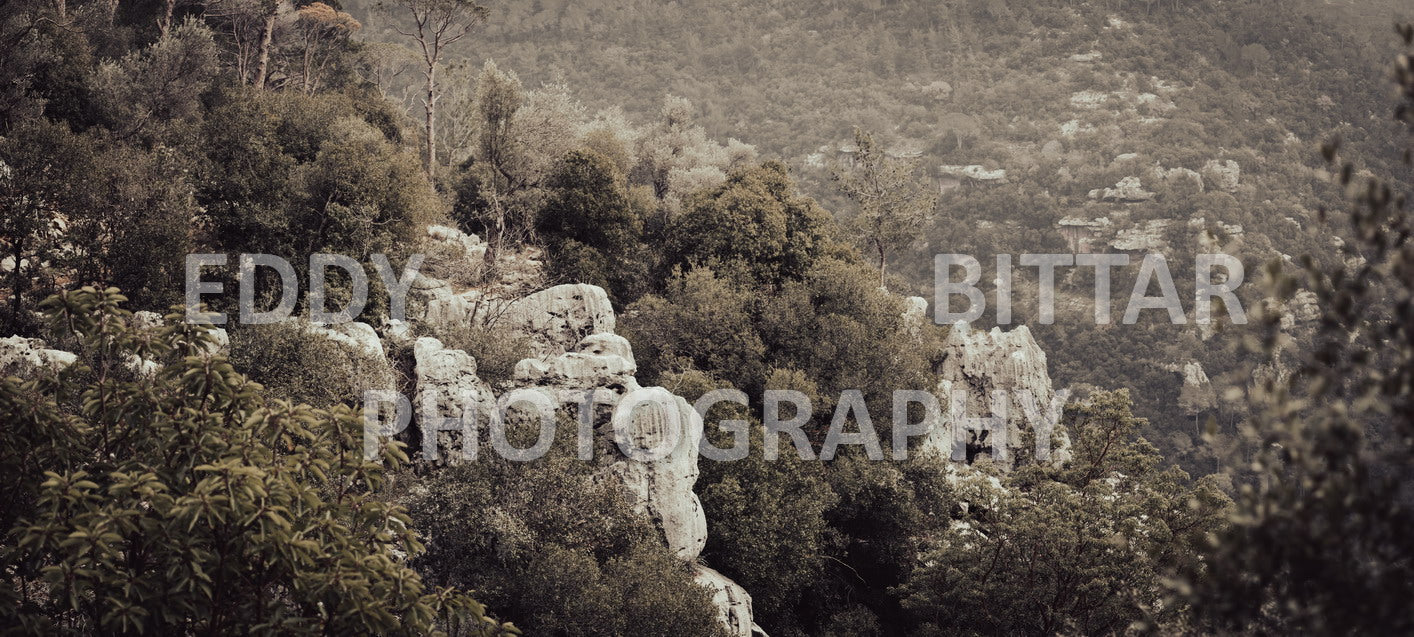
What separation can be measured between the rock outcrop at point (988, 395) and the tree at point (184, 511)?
94.8ft

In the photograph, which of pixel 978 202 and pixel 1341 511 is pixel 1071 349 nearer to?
pixel 978 202

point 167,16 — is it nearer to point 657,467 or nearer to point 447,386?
point 447,386

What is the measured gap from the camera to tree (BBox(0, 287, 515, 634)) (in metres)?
9.45

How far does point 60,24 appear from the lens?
28.6 meters

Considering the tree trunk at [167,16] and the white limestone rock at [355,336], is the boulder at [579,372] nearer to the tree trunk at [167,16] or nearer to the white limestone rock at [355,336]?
the white limestone rock at [355,336]

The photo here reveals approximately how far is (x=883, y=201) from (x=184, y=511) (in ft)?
137

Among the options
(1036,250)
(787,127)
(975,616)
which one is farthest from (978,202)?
(975,616)

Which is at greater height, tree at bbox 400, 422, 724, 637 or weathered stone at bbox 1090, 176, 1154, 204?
weathered stone at bbox 1090, 176, 1154, 204

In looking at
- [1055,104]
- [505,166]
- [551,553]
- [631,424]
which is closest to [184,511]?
[551,553]

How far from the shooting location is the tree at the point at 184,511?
372 inches

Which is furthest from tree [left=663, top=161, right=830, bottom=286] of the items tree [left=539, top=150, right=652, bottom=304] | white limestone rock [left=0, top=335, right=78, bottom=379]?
white limestone rock [left=0, top=335, right=78, bottom=379]

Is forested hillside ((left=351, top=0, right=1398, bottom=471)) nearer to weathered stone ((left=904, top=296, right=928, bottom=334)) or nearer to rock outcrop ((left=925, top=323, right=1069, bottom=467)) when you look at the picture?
rock outcrop ((left=925, top=323, right=1069, bottom=467))

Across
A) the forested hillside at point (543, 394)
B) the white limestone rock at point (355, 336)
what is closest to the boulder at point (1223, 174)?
the forested hillside at point (543, 394)

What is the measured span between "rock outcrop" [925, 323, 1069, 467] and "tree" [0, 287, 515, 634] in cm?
2890
